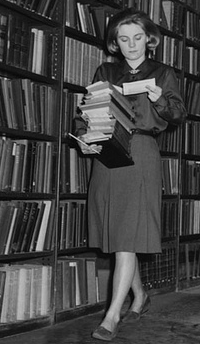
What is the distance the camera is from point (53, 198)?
3.88 meters

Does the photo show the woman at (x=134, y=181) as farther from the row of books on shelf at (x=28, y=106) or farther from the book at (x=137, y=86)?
the row of books on shelf at (x=28, y=106)

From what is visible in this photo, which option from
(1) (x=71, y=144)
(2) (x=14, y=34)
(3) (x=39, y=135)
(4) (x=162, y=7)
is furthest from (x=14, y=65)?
(4) (x=162, y=7)

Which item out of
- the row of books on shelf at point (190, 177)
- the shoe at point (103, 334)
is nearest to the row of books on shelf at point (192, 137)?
the row of books on shelf at point (190, 177)

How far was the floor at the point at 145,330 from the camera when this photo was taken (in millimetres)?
3475

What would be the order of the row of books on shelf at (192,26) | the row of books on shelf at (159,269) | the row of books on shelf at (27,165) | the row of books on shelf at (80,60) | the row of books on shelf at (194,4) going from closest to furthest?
the row of books on shelf at (27,165) < the row of books on shelf at (80,60) < the row of books on shelf at (159,269) < the row of books on shelf at (192,26) < the row of books on shelf at (194,4)

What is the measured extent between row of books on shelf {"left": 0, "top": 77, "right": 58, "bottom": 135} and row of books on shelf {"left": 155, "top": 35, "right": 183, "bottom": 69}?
1301 millimetres

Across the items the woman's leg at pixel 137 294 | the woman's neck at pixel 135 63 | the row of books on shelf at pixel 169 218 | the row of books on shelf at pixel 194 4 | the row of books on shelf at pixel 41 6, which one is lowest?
the woman's leg at pixel 137 294

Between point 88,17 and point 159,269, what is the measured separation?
1763mm

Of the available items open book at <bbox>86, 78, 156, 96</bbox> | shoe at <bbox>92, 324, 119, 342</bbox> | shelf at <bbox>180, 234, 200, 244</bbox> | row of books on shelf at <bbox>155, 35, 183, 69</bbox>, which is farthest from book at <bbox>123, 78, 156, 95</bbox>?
shelf at <bbox>180, 234, 200, 244</bbox>

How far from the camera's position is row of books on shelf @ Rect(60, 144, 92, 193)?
13.1ft

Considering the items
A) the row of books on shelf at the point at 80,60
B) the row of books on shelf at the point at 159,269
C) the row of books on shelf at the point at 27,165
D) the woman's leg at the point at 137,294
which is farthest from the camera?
the row of books on shelf at the point at 159,269

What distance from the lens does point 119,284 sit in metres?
3.46

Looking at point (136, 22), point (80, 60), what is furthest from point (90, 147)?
point (80, 60)

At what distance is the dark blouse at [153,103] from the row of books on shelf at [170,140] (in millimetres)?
1348
